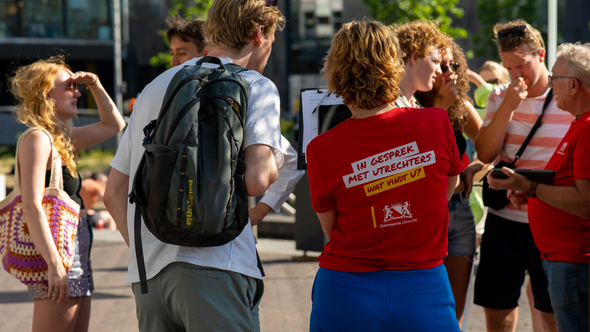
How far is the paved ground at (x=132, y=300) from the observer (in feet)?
16.8

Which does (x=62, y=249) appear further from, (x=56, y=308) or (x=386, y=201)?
(x=386, y=201)

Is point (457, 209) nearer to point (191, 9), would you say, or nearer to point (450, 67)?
point (450, 67)

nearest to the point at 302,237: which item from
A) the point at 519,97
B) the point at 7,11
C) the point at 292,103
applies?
the point at 519,97

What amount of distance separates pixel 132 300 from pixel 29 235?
3.19 metres

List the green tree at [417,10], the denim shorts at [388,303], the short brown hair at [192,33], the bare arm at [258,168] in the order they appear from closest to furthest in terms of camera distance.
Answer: the bare arm at [258,168] < the denim shorts at [388,303] < the short brown hair at [192,33] < the green tree at [417,10]

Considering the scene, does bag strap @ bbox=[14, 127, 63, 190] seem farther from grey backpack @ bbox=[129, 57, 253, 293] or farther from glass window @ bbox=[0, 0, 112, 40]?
glass window @ bbox=[0, 0, 112, 40]

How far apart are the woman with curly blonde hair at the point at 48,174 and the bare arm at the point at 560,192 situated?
85.3 inches

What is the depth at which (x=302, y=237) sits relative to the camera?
7.31m

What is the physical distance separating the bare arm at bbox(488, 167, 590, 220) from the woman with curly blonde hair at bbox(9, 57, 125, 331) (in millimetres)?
2167

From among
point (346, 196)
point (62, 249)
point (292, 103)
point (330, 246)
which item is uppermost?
point (346, 196)

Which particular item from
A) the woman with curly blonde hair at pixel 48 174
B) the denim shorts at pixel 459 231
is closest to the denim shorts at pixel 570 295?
the denim shorts at pixel 459 231

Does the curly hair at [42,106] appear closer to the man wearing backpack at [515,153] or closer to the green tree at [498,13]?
the man wearing backpack at [515,153]

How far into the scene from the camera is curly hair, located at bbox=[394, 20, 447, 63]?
3082 millimetres

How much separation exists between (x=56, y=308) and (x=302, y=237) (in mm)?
4651
